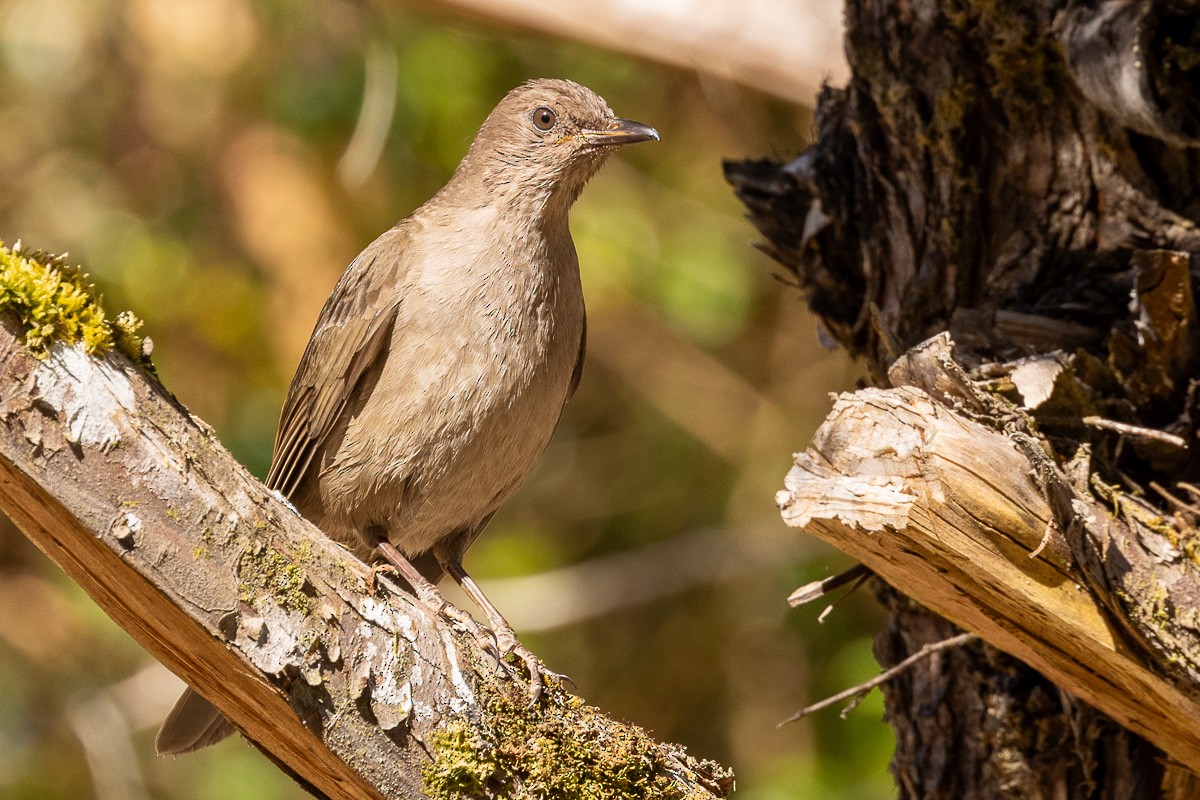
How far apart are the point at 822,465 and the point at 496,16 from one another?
324cm

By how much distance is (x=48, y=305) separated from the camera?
2.36m

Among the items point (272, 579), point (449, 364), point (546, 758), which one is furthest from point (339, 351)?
point (546, 758)

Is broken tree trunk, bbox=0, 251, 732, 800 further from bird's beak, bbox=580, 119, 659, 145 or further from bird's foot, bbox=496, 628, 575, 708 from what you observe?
bird's beak, bbox=580, 119, 659, 145

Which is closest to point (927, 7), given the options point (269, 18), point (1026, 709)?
point (1026, 709)

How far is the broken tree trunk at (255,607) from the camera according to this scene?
2.35 m

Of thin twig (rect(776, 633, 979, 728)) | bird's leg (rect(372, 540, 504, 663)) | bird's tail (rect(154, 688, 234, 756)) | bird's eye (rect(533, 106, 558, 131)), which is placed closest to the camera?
bird's leg (rect(372, 540, 504, 663))

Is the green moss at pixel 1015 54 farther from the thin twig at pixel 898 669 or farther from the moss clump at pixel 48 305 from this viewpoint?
the moss clump at pixel 48 305

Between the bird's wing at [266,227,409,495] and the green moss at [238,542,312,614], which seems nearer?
the green moss at [238,542,312,614]

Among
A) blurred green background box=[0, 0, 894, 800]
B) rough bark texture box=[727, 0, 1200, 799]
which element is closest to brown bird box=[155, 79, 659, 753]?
rough bark texture box=[727, 0, 1200, 799]

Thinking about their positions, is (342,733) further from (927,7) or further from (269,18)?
(269,18)

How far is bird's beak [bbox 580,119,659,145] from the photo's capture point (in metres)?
4.32

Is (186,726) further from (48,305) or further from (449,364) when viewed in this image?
(48,305)

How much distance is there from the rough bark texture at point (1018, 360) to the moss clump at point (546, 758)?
627 millimetres

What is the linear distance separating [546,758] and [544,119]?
244cm
